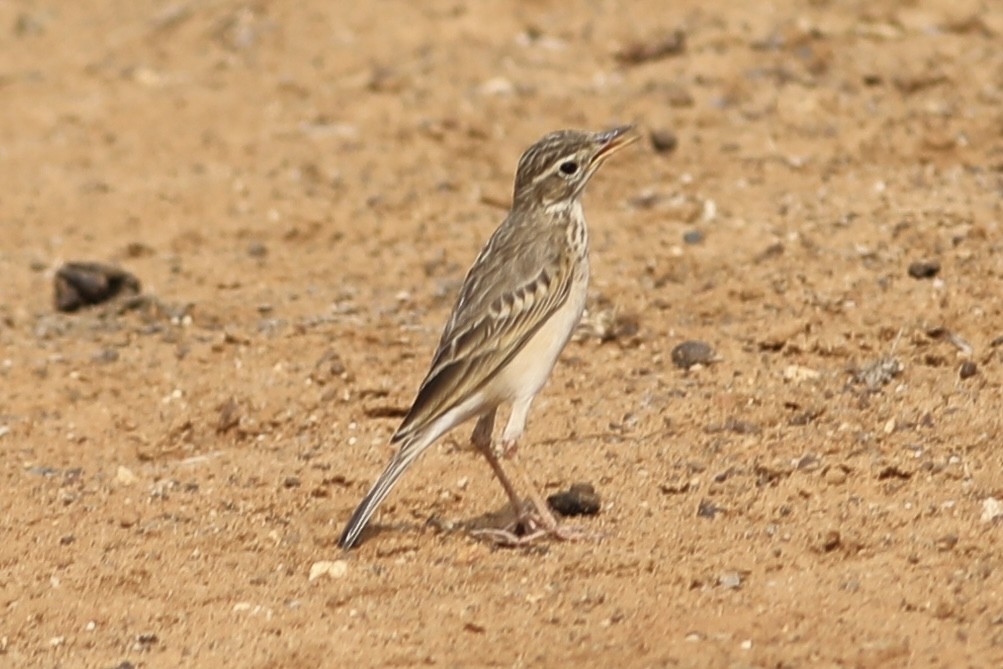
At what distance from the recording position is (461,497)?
763 cm

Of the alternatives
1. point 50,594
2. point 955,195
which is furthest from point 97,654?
point 955,195

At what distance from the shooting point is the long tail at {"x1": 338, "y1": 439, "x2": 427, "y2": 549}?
22.5 feet

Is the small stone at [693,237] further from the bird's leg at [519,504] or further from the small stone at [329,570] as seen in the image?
the small stone at [329,570]

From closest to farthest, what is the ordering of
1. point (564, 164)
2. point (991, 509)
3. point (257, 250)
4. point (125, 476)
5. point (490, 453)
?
point (991, 509) → point (490, 453) → point (564, 164) → point (125, 476) → point (257, 250)

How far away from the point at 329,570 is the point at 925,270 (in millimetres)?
3837

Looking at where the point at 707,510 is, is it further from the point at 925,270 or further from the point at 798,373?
the point at 925,270

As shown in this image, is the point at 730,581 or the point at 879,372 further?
the point at 879,372

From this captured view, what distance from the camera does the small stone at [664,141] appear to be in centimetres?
1189

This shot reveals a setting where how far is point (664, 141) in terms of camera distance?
468 inches

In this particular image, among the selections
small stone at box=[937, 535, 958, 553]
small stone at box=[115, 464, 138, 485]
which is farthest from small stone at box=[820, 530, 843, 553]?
small stone at box=[115, 464, 138, 485]

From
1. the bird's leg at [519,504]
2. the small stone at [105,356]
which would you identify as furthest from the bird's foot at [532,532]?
the small stone at [105,356]

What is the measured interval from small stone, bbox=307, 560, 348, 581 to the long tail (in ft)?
0.35

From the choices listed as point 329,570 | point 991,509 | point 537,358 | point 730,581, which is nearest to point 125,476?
point 329,570

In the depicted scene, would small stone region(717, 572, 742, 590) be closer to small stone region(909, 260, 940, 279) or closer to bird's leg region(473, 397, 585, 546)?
bird's leg region(473, 397, 585, 546)
